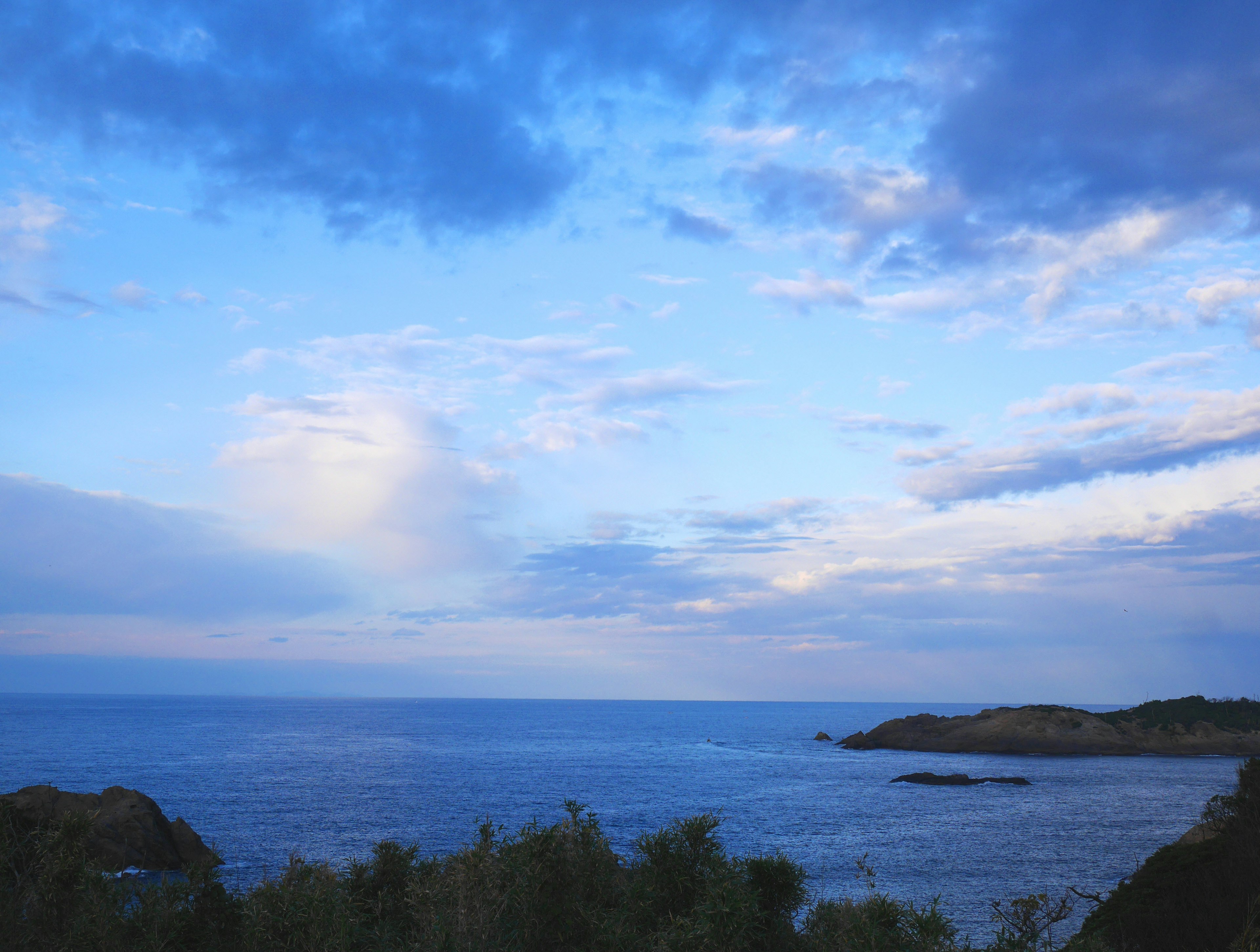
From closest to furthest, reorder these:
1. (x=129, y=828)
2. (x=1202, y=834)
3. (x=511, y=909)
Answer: (x=511, y=909), (x=1202, y=834), (x=129, y=828)

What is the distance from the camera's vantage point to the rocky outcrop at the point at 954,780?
97.2 m

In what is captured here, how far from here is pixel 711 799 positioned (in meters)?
87.2

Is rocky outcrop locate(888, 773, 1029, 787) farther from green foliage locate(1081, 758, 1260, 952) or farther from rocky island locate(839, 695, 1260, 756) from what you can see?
green foliage locate(1081, 758, 1260, 952)

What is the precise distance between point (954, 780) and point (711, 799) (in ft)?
111

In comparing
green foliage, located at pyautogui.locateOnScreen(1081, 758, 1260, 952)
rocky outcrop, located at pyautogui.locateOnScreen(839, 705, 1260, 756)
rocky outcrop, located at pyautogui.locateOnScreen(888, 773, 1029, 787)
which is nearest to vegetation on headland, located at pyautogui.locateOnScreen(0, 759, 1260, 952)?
green foliage, located at pyautogui.locateOnScreen(1081, 758, 1260, 952)

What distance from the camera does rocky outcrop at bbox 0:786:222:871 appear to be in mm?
45438

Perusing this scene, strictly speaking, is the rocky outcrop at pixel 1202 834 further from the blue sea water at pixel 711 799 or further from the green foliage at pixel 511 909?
the green foliage at pixel 511 909

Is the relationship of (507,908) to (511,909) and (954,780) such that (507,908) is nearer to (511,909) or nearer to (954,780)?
(511,909)

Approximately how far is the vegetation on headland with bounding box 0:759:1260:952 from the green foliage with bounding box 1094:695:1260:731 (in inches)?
5861

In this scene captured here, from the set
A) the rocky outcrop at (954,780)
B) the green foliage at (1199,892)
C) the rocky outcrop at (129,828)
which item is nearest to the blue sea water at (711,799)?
the rocky outcrop at (954,780)

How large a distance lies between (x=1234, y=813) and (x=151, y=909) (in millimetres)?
35794

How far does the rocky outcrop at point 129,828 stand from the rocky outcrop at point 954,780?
80.0 m

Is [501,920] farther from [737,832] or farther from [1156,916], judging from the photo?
[737,832]

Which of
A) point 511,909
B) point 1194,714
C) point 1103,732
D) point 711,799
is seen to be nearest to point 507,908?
point 511,909
